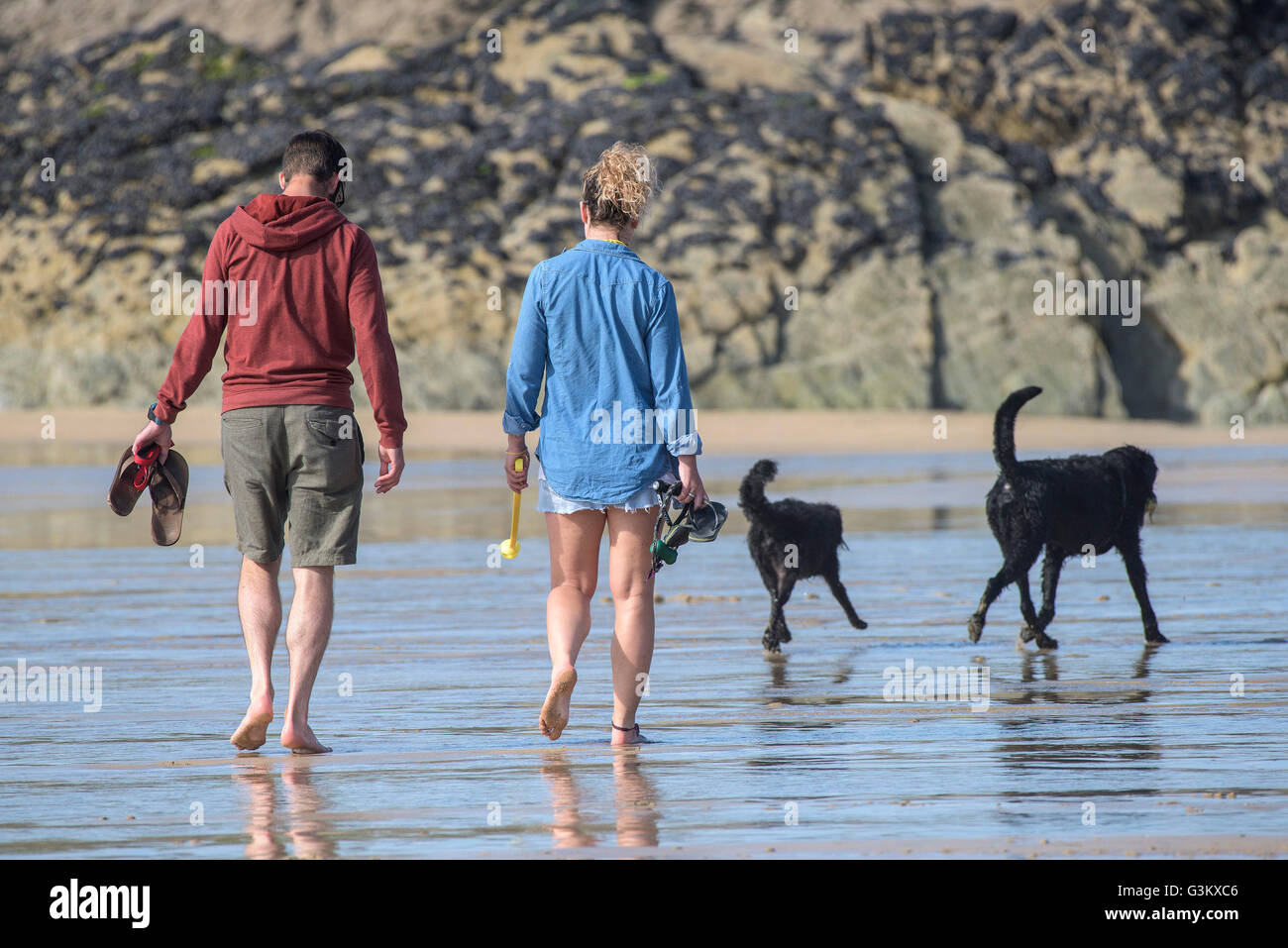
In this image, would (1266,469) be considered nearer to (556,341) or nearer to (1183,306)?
(1183,306)

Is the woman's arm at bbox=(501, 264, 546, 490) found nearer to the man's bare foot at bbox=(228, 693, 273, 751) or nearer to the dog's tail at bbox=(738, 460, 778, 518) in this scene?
the man's bare foot at bbox=(228, 693, 273, 751)

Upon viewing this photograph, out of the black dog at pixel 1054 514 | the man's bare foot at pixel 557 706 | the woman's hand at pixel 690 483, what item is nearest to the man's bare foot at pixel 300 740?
the man's bare foot at pixel 557 706

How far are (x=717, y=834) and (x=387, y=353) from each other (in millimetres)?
2071

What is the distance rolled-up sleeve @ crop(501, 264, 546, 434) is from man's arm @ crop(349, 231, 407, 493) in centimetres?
36

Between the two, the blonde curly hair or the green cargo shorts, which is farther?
the blonde curly hair

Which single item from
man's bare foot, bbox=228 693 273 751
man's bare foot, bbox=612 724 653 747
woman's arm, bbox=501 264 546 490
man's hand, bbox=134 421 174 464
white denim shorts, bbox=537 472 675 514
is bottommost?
man's bare foot, bbox=612 724 653 747

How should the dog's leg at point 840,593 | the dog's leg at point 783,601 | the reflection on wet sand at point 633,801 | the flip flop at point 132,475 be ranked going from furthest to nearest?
the dog's leg at point 840,593 → the dog's leg at point 783,601 → the flip flop at point 132,475 → the reflection on wet sand at point 633,801

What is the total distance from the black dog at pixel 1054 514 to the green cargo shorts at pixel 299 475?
3.39 meters

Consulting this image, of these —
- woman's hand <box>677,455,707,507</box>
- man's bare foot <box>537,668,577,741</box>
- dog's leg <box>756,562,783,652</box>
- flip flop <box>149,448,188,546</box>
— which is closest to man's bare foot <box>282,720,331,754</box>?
man's bare foot <box>537,668,577,741</box>

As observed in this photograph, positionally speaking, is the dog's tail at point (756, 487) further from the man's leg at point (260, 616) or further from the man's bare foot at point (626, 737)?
the man's leg at point (260, 616)

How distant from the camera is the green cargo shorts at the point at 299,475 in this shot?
17.4 ft

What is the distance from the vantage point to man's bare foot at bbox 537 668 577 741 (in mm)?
5203

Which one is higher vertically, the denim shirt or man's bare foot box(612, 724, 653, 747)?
the denim shirt

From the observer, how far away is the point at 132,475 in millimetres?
5715
